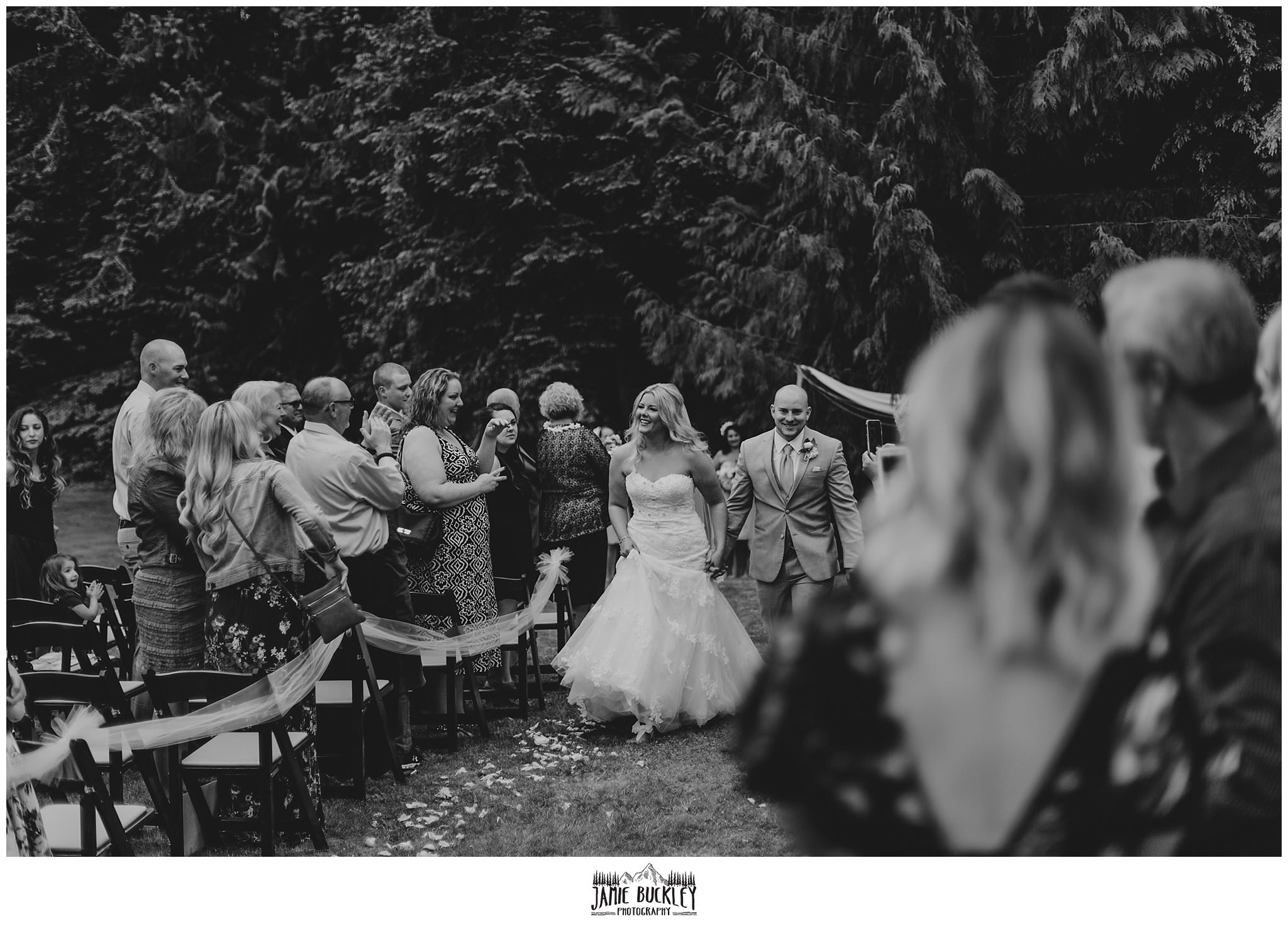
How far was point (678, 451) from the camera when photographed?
594cm

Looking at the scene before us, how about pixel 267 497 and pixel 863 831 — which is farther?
pixel 267 497

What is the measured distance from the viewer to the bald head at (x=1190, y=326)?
5.70 ft

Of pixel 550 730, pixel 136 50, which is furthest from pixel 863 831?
pixel 136 50

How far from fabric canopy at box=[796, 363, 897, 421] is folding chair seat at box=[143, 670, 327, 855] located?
23.4 ft

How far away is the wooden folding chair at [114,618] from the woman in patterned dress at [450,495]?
178 centimetres

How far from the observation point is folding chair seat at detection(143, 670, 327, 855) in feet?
11.6

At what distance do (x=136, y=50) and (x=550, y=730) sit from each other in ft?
48.7

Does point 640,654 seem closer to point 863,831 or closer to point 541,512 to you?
point 541,512

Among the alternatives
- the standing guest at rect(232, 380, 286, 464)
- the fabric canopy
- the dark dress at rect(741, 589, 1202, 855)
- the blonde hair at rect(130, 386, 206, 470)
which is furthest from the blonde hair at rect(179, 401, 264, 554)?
the fabric canopy

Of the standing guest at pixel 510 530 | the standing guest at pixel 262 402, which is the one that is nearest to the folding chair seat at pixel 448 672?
the standing guest at pixel 510 530

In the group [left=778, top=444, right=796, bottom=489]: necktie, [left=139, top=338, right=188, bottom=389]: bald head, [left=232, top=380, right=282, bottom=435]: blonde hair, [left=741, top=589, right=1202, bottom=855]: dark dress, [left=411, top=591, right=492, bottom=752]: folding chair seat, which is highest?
[left=139, top=338, right=188, bottom=389]: bald head

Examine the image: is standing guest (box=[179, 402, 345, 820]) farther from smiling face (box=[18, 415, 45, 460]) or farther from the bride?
smiling face (box=[18, 415, 45, 460])
